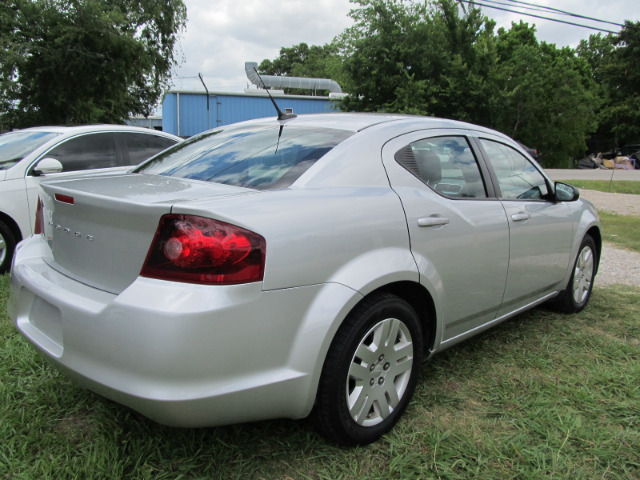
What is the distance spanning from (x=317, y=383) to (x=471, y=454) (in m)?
0.79

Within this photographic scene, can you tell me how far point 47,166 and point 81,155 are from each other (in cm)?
65

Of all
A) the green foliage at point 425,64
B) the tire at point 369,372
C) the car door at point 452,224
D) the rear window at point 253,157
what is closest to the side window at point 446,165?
the car door at point 452,224

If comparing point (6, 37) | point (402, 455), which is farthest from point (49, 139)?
point (6, 37)

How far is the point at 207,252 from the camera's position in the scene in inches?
68.0

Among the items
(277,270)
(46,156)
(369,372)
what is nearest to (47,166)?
(46,156)

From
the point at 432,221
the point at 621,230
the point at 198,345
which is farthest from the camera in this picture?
the point at 621,230

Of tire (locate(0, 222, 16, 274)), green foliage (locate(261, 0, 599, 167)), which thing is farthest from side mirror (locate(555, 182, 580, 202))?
green foliage (locate(261, 0, 599, 167))

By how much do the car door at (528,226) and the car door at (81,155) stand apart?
392 cm

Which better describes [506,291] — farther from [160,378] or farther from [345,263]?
[160,378]

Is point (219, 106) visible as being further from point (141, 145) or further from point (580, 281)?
point (580, 281)

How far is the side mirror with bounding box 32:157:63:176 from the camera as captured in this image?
4.54 m

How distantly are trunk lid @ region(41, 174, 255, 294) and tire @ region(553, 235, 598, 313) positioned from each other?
289 cm

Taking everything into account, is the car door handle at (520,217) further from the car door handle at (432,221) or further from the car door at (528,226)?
the car door handle at (432,221)

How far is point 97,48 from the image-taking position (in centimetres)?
1373
